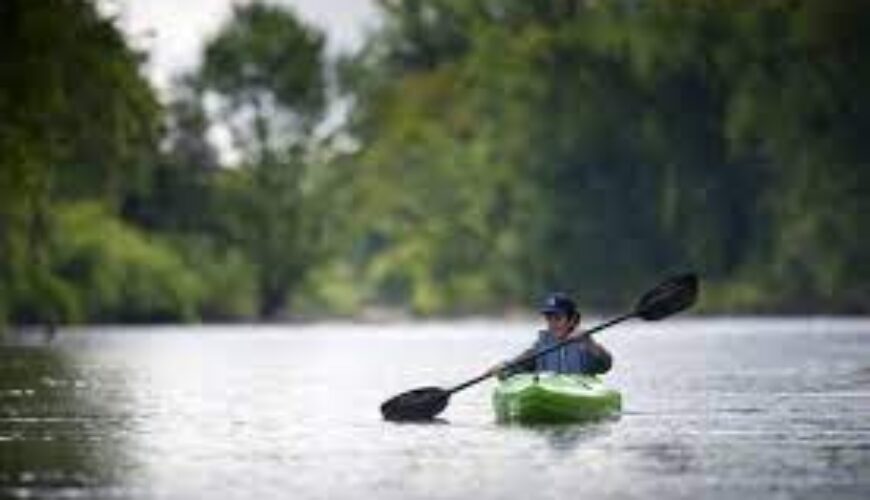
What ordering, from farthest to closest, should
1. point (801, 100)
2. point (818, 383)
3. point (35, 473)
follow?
point (801, 100), point (818, 383), point (35, 473)

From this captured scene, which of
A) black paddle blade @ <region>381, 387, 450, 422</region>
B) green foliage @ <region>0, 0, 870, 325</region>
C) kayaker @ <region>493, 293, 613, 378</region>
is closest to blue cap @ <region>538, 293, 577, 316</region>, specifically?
kayaker @ <region>493, 293, 613, 378</region>

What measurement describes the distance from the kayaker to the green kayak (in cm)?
18

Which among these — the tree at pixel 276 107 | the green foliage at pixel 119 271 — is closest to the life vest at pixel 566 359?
the green foliage at pixel 119 271

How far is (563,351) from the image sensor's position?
36.5 metres

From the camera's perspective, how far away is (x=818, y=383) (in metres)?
46.3

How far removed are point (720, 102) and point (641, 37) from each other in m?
3.84

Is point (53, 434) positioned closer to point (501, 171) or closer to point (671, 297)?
point (671, 297)

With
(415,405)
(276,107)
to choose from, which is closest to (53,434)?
(415,405)

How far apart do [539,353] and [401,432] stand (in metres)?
2.37

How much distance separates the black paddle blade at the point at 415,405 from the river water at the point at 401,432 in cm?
45

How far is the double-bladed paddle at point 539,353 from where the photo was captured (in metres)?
36.2

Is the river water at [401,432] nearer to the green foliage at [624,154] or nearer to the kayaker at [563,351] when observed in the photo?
the kayaker at [563,351]

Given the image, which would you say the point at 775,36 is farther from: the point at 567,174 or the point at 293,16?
the point at 293,16

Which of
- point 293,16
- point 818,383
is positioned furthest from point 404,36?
point 818,383
